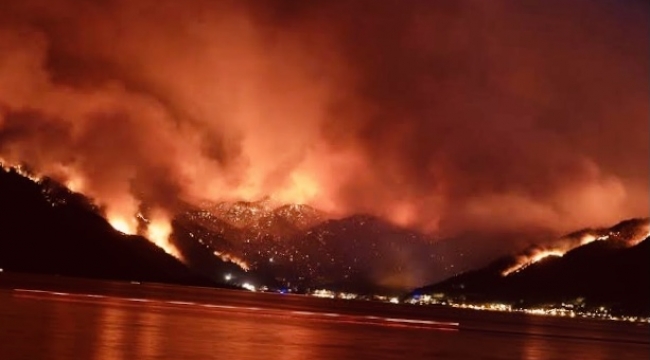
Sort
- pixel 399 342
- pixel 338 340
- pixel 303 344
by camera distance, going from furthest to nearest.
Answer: pixel 399 342, pixel 338 340, pixel 303 344

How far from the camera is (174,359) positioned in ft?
106

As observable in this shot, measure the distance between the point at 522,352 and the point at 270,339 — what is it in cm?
1609

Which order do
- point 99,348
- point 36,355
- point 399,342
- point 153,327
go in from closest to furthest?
point 36,355
point 99,348
point 153,327
point 399,342

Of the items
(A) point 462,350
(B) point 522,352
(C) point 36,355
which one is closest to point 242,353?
(C) point 36,355

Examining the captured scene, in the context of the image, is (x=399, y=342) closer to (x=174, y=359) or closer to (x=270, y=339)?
(x=270, y=339)

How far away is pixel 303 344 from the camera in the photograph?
46.5m

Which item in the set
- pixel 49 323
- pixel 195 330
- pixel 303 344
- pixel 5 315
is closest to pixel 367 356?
pixel 303 344

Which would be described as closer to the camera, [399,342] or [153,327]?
[153,327]

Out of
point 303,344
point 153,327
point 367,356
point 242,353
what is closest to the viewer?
point 242,353

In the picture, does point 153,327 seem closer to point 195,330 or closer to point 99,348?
point 195,330

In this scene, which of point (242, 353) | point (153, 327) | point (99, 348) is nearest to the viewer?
point (99, 348)

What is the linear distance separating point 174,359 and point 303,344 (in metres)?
14.8

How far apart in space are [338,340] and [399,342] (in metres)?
5.29

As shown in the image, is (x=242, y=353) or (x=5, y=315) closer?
(x=242, y=353)
